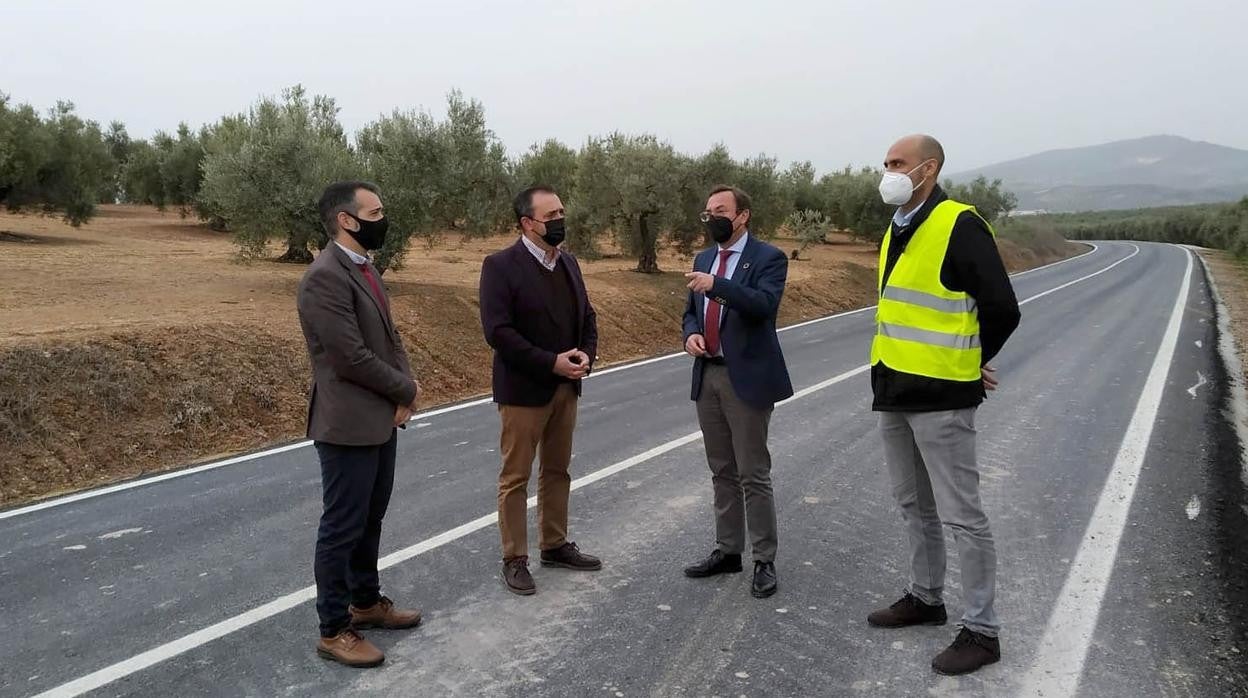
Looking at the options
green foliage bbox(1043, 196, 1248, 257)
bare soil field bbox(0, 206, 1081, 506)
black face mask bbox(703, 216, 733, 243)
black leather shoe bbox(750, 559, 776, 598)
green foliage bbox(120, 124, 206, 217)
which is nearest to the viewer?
black leather shoe bbox(750, 559, 776, 598)

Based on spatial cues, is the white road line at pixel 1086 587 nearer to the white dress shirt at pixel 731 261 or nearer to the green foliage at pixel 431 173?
the white dress shirt at pixel 731 261

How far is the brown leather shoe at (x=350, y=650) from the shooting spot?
3.43 metres

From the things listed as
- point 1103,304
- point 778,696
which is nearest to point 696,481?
point 778,696

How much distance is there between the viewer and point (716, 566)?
4406mm

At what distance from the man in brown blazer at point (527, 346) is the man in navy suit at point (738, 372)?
682 mm

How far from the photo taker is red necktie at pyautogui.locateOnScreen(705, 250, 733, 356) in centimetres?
431

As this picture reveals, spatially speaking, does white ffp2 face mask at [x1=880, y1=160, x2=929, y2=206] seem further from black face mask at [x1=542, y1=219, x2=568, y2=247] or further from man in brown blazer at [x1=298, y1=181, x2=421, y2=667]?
man in brown blazer at [x1=298, y1=181, x2=421, y2=667]

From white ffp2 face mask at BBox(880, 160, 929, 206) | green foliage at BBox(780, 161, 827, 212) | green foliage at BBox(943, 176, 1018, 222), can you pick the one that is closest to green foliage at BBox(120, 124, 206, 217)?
green foliage at BBox(780, 161, 827, 212)

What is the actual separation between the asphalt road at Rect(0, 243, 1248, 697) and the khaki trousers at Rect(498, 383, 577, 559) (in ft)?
0.96

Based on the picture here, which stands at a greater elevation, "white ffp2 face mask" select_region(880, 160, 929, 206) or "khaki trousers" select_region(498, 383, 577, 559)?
"white ffp2 face mask" select_region(880, 160, 929, 206)

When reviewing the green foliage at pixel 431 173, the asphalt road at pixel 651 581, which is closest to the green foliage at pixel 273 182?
the green foliage at pixel 431 173

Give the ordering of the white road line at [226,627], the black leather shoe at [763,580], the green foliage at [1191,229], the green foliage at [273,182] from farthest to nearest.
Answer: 1. the green foliage at [1191,229]
2. the green foliage at [273,182]
3. the black leather shoe at [763,580]
4. the white road line at [226,627]

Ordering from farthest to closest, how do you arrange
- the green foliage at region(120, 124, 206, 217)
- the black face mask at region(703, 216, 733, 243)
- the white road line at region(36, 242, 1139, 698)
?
the green foliage at region(120, 124, 206, 217)
the black face mask at region(703, 216, 733, 243)
the white road line at region(36, 242, 1139, 698)

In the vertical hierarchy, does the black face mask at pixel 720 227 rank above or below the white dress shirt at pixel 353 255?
above
